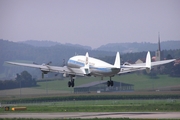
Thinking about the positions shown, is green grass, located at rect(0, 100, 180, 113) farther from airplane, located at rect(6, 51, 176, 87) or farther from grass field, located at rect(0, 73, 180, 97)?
grass field, located at rect(0, 73, 180, 97)

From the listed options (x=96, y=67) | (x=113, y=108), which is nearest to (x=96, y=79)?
(x=96, y=67)

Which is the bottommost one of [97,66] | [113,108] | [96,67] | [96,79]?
[113,108]

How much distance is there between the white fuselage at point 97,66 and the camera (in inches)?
3398

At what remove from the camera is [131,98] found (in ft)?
415

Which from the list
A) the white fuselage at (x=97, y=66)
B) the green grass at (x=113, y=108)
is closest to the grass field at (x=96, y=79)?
the green grass at (x=113, y=108)

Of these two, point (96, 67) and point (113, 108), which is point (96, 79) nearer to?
point (96, 67)

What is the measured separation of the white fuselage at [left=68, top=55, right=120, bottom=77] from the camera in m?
86.3

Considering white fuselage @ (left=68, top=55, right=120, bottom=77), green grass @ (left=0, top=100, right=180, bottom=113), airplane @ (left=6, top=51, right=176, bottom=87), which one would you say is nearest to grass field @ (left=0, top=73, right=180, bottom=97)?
green grass @ (left=0, top=100, right=180, bottom=113)

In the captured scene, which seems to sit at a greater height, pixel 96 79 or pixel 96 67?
pixel 96 67

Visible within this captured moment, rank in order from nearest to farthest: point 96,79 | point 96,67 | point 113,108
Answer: point 113,108 → point 96,67 → point 96,79

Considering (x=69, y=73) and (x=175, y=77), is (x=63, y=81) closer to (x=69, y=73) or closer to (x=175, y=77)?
(x=175, y=77)

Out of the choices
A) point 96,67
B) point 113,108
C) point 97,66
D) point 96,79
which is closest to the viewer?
point 113,108

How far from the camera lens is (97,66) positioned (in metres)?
89.7

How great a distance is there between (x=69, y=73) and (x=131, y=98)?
35033mm
